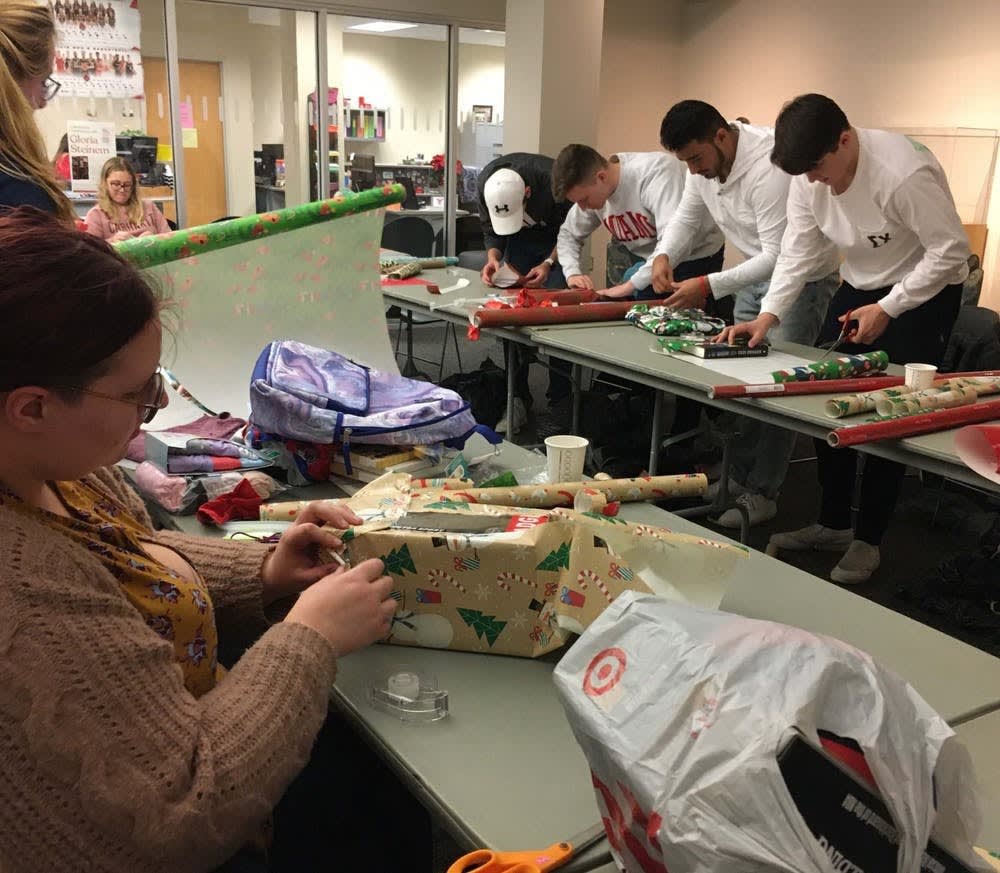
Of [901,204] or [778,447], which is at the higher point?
[901,204]

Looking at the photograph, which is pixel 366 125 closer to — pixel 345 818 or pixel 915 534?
pixel 915 534

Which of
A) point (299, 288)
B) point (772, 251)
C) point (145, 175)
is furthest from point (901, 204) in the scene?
point (145, 175)

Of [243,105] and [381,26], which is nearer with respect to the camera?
[243,105]

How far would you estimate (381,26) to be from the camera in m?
7.27

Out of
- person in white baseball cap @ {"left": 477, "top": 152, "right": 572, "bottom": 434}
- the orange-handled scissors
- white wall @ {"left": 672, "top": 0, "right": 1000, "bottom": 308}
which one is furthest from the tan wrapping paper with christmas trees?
A: white wall @ {"left": 672, "top": 0, "right": 1000, "bottom": 308}

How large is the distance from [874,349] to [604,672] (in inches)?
93.4

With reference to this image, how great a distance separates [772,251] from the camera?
10.5ft

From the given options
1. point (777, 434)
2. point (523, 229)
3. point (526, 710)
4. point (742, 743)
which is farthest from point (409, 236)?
point (742, 743)

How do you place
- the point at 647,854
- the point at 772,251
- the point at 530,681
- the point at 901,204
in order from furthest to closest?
the point at 772,251 < the point at 901,204 < the point at 530,681 < the point at 647,854

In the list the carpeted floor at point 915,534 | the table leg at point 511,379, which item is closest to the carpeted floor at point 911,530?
the carpeted floor at point 915,534

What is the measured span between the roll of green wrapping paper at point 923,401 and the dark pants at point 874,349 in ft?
1.58

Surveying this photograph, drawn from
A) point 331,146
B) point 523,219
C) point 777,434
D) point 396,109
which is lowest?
point 777,434

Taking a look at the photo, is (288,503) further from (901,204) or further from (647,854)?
(901,204)

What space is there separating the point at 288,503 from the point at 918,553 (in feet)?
8.16
